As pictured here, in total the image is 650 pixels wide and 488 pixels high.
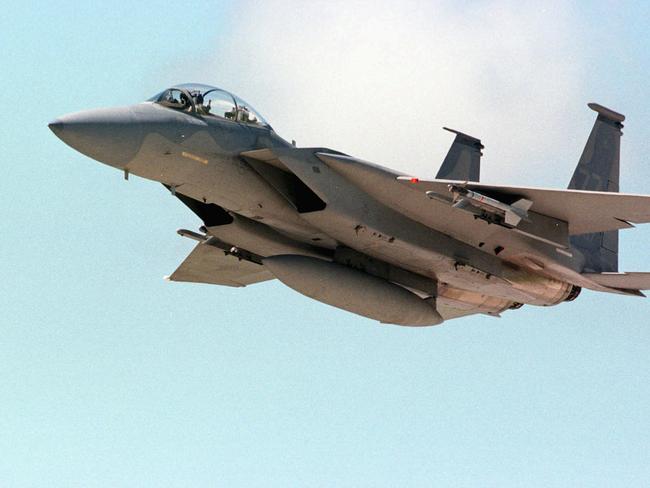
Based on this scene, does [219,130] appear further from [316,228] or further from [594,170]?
[594,170]

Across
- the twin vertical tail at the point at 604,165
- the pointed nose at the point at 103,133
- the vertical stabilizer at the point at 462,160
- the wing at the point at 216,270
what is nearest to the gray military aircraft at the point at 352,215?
the pointed nose at the point at 103,133

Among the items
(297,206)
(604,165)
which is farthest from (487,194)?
(604,165)

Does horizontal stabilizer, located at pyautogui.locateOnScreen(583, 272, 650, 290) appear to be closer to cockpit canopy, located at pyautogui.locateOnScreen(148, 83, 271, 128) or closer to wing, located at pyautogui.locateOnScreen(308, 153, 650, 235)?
wing, located at pyautogui.locateOnScreen(308, 153, 650, 235)

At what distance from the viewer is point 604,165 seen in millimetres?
Answer: 23172

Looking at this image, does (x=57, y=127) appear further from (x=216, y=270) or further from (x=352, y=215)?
(x=216, y=270)

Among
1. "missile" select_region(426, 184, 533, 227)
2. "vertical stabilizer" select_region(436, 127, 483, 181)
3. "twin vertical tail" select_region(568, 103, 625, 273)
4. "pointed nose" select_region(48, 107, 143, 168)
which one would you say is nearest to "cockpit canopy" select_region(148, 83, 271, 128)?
"pointed nose" select_region(48, 107, 143, 168)

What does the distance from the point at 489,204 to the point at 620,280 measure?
12.9ft

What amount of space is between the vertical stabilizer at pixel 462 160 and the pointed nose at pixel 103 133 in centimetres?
753

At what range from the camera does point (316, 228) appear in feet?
62.6

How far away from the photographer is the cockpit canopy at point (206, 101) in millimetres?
18109

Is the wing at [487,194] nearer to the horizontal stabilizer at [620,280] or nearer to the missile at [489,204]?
the missile at [489,204]

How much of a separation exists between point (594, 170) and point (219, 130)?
804 cm

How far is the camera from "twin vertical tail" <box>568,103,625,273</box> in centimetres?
2225

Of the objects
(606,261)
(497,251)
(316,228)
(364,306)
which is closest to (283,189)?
(316,228)
